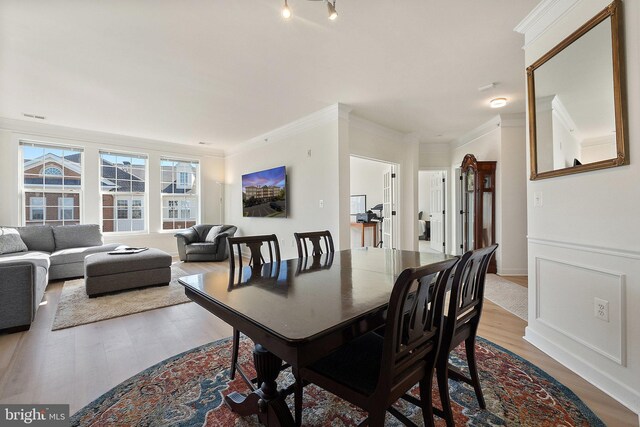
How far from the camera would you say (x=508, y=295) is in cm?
348

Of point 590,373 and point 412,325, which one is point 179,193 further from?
point 590,373

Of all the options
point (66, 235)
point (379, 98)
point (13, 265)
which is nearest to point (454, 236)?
point (379, 98)

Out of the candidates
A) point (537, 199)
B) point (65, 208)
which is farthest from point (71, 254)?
point (537, 199)

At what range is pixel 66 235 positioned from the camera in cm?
466

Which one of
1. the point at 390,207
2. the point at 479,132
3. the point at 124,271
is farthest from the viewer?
the point at 390,207

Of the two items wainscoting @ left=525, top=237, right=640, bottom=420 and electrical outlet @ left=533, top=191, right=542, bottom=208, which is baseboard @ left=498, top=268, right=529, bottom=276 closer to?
wainscoting @ left=525, top=237, right=640, bottom=420

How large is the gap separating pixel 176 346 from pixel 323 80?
307 centimetres

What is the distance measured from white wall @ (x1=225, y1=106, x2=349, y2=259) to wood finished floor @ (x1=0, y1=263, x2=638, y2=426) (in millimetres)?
2180

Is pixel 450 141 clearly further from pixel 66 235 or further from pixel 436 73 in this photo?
pixel 66 235

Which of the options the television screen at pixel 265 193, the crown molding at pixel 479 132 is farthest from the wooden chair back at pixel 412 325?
the crown molding at pixel 479 132

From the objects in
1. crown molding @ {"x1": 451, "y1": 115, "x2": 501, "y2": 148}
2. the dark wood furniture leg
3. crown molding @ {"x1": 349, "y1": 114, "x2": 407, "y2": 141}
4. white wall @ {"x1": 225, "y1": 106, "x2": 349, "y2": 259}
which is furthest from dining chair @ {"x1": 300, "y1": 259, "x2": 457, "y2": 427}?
crown molding @ {"x1": 451, "y1": 115, "x2": 501, "y2": 148}

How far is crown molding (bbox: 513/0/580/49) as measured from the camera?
6.45 feet

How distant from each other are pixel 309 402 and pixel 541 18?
3202mm

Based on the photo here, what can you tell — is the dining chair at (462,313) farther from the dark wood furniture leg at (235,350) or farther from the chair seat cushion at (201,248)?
the chair seat cushion at (201,248)
